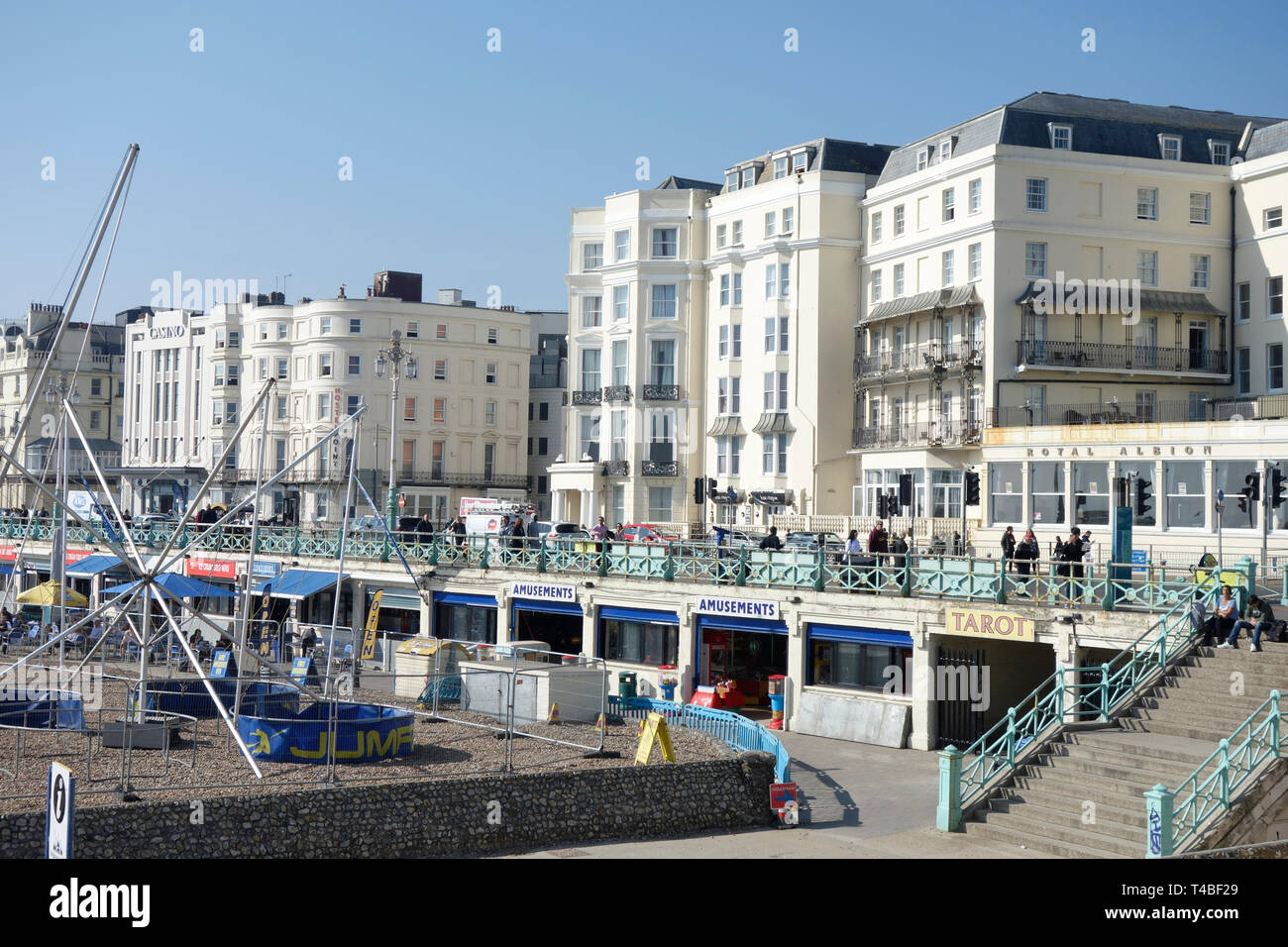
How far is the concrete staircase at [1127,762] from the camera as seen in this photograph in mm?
19938

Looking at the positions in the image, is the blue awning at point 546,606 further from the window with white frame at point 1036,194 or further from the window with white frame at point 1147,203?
the window with white frame at point 1147,203

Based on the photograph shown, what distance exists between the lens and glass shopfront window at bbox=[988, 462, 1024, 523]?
4472cm

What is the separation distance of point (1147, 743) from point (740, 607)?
14.0 meters

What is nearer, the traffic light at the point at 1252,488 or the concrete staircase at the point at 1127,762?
the concrete staircase at the point at 1127,762

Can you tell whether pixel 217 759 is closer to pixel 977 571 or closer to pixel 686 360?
pixel 977 571

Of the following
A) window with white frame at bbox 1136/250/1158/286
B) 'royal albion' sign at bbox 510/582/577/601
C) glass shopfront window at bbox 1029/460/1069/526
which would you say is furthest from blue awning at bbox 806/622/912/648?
window with white frame at bbox 1136/250/1158/286

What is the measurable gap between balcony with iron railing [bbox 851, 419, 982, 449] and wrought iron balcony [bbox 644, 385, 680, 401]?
28.6 feet

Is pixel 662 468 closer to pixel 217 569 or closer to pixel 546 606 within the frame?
pixel 217 569

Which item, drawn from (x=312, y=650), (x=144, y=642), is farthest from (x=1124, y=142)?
(x=144, y=642)

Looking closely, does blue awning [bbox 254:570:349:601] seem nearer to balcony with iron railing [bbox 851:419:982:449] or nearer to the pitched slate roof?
balcony with iron railing [bbox 851:419:982:449]

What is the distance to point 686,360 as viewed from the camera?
60.6m

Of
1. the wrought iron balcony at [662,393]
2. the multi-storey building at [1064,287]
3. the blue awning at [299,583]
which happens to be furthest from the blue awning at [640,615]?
the wrought iron balcony at [662,393]

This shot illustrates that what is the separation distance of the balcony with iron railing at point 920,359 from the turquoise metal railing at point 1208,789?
96.7 ft
